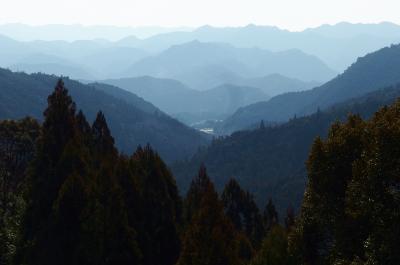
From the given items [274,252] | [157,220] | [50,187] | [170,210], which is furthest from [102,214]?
[274,252]

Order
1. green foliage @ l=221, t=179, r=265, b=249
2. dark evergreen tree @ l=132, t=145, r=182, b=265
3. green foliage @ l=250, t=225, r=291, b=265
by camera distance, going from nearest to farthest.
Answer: green foliage @ l=250, t=225, r=291, b=265
dark evergreen tree @ l=132, t=145, r=182, b=265
green foliage @ l=221, t=179, r=265, b=249

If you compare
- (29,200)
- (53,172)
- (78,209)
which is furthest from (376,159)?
(29,200)

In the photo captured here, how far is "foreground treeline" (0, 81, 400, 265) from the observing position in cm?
2128

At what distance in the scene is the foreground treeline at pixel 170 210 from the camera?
21281mm

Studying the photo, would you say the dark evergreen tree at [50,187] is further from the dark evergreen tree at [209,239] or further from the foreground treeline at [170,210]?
the dark evergreen tree at [209,239]

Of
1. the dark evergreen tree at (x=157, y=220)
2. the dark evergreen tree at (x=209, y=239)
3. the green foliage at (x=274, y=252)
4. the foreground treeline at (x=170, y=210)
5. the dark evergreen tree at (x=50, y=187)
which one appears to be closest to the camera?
the foreground treeline at (x=170, y=210)

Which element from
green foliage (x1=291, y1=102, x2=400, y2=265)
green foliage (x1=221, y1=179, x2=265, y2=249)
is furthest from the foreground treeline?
green foliage (x1=221, y1=179, x2=265, y2=249)

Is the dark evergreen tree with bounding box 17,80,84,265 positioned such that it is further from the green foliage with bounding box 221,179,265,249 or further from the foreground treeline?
the green foliage with bounding box 221,179,265,249

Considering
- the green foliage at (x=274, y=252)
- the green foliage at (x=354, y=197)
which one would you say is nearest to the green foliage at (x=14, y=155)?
the green foliage at (x=274, y=252)

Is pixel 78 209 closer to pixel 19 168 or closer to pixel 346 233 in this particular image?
pixel 346 233

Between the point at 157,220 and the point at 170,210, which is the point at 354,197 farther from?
the point at 170,210

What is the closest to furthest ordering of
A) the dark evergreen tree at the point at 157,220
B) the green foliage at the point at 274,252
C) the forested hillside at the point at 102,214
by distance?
the forested hillside at the point at 102,214, the green foliage at the point at 274,252, the dark evergreen tree at the point at 157,220

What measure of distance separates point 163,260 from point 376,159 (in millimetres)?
23463

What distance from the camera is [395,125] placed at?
69.7 ft
